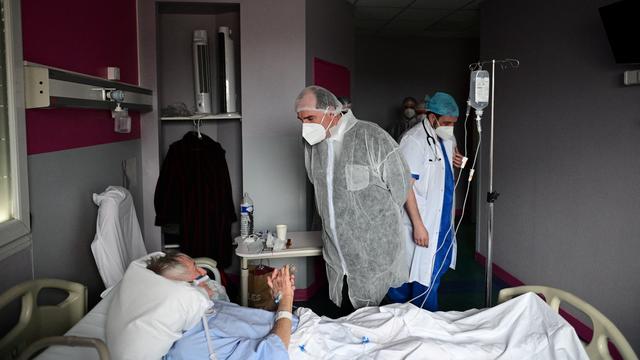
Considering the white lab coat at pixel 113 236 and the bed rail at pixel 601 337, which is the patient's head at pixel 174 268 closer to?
the white lab coat at pixel 113 236

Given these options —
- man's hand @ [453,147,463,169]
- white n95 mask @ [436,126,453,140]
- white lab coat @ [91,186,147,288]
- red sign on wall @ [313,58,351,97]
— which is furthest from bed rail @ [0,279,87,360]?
red sign on wall @ [313,58,351,97]

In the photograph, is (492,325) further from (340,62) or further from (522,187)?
(340,62)

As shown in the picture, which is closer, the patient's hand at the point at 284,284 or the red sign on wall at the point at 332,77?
the patient's hand at the point at 284,284

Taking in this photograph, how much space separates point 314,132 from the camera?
2.51 meters

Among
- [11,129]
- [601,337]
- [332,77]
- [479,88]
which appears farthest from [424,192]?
[11,129]

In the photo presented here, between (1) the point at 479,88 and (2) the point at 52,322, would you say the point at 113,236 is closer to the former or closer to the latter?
(2) the point at 52,322

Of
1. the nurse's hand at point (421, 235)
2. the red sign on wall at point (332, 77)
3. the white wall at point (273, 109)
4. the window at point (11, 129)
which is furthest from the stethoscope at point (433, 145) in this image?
the window at point (11, 129)

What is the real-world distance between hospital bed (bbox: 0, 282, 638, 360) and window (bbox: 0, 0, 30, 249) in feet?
0.92

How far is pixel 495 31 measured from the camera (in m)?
4.38

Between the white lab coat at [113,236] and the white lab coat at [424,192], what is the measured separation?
1.47 metres

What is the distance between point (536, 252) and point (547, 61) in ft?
4.48

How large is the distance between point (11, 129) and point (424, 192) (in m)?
2.04

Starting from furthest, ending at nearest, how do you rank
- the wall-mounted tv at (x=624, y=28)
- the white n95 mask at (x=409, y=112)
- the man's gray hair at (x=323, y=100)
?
the white n95 mask at (x=409, y=112) → the man's gray hair at (x=323, y=100) → the wall-mounted tv at (x=624, y=28)

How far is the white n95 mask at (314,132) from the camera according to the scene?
251cm
